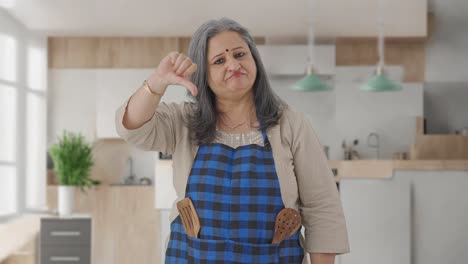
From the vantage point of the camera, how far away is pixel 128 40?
6.78 metres

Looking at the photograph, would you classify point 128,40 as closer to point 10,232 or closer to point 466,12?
point 10,232

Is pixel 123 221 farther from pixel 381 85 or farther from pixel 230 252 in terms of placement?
pixel 230 252

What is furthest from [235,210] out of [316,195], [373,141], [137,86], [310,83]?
[373,141]

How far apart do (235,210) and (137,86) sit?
17.0 ft

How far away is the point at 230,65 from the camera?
1413 millimetres

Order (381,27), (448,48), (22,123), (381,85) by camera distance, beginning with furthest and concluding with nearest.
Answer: (448,48), (381,27), (22,123), (381,85)

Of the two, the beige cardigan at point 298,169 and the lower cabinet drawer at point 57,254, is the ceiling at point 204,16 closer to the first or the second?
the lower cabinet drawer at point 57,254

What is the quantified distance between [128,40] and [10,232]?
2.38m

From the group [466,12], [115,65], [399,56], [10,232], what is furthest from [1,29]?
[466,12]

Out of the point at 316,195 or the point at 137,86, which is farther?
the point at 137,86

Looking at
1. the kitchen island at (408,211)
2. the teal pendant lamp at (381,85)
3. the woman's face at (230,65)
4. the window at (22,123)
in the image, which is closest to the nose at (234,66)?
the woman's face at (230,65)

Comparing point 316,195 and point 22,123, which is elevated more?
point 22,123

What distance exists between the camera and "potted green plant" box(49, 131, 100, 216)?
6027 mm

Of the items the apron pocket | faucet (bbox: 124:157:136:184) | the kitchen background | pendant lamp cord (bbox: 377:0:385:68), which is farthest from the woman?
faucet (bbox: 124:157:136:184)
